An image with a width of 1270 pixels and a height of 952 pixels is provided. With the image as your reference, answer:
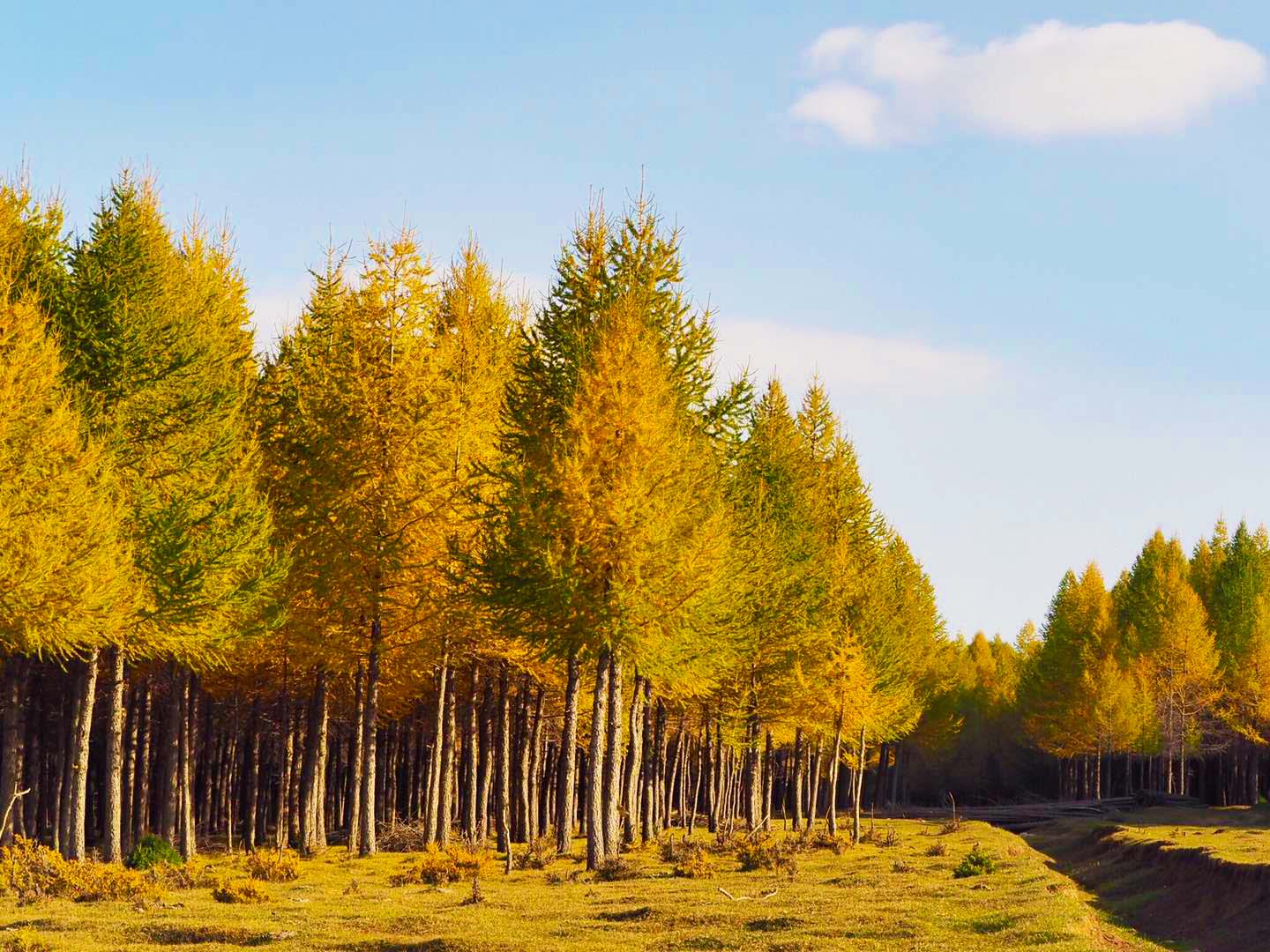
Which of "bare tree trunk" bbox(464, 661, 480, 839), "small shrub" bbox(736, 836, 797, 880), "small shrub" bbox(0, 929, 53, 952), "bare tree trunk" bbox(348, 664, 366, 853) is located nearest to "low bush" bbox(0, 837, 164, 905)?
"small shrub" bbox(0, 929, 53, 952)

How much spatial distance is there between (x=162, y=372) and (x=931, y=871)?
2029 centimetres

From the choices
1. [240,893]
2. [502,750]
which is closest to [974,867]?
[502,750]

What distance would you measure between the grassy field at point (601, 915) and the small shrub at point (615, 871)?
27 cm

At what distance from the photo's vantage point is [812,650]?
136 ft

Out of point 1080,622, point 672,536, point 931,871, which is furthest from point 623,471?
point 1080,622

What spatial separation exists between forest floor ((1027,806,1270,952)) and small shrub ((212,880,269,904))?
18.0m

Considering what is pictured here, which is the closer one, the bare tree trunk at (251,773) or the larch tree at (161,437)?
the larch tree at (161,437)

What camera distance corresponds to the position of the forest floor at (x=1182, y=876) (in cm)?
2572

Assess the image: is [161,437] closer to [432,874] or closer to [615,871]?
[432,874]

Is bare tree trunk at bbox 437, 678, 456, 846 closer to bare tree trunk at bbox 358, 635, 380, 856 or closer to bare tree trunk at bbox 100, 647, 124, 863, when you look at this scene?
bare tree trunk at bbox 358, 635, 380, 856

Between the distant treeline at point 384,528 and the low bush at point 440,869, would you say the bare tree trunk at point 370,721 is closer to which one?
the distant treeline at point 384,528

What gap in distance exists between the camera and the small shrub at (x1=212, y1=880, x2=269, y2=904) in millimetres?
21391

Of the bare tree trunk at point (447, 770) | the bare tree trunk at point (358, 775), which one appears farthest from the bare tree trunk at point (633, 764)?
the bare tree trunk at point (358, 775)

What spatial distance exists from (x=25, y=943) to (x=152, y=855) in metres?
11.6
